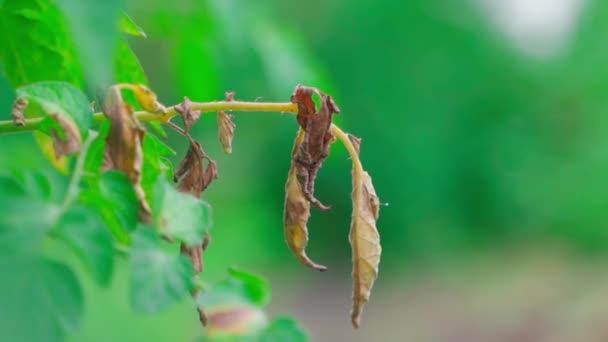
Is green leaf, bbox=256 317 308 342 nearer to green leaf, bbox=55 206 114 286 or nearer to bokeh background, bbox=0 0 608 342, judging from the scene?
green leaf, bbox=55 206 114 286

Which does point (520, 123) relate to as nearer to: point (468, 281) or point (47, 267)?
point (468, 281)

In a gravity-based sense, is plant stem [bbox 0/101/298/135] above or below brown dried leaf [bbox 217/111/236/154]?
below

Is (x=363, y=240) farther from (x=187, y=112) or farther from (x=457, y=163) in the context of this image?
(x=457, y=163)

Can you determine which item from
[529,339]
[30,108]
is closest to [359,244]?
[30,108]

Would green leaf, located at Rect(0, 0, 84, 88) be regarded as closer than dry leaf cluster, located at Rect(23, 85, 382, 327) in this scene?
No

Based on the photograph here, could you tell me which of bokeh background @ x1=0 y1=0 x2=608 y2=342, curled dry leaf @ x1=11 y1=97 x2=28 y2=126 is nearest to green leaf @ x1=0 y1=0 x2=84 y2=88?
curled dry leaf @ x1=11 y1=97 x2=28 y2=126

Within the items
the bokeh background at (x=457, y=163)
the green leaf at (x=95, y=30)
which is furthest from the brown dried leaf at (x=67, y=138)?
the bokeh background at (x=457, y=163)
